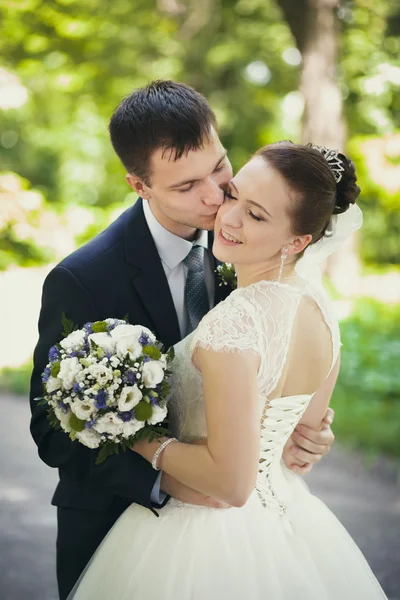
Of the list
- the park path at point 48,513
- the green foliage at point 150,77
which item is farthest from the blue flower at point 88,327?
the green foliage at point 150,77

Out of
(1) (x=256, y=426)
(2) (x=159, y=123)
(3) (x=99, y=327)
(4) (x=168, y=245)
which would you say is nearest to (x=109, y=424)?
(3) (x=99, y=327)

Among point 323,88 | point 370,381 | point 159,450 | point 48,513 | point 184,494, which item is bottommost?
point 370,381

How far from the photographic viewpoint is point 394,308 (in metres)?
8.53

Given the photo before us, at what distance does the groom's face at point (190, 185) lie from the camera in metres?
2.31

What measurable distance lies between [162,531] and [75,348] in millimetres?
567

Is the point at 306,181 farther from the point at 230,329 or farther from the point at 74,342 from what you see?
the point at 74,342

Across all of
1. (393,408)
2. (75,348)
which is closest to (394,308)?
(393,408)

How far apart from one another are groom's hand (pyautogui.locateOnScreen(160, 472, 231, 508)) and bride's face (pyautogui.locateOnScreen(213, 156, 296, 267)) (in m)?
0.63

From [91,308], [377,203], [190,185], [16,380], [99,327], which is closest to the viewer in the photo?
[99,327]

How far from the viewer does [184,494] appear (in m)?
2.07

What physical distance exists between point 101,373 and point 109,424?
13 cm

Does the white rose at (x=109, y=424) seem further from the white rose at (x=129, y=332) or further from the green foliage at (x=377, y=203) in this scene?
the green foliage at (x=377, y=203)

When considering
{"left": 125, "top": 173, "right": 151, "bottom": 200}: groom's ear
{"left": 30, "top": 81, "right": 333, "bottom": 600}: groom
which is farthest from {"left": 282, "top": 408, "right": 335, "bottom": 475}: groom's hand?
{"left": 125, "top": 173, "right": 151, "bottom": 200}: groom's ear

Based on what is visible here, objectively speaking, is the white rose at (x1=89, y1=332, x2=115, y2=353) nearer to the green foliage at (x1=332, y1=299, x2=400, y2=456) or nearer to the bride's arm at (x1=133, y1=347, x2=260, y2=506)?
the bride's arm at (x1=133, y1=347, x2=260, y2=506)
